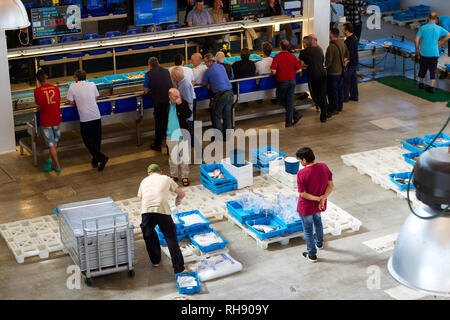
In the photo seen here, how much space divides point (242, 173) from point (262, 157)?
2.62 ft

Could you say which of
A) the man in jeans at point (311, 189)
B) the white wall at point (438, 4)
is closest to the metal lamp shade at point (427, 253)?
the man in jeans at point (311, 189)

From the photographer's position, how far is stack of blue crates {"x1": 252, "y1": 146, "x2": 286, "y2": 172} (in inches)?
396

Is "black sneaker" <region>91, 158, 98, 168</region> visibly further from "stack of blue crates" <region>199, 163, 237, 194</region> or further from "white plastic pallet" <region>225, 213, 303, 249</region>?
"white plastic pallet" <region>225, 213, 303, 249</region>

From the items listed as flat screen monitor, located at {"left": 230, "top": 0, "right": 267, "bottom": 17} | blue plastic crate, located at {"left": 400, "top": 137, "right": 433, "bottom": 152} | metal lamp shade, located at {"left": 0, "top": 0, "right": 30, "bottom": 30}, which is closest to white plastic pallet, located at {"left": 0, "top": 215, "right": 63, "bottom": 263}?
metal lamp shade, located at {"left": 0, "top": 0, "right": 30, "bottom": 30}

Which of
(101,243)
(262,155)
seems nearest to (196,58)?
(262,155)

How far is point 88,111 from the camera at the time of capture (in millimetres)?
10023

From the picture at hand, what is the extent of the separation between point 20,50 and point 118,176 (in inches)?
121

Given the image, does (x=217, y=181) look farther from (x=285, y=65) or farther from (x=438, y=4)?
(x=438, y=4)

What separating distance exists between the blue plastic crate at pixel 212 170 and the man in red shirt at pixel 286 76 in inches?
105

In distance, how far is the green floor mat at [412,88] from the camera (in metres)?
13.3

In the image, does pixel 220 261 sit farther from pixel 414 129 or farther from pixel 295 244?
pixel 414 129

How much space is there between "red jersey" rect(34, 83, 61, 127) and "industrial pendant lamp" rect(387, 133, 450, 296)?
7.89m

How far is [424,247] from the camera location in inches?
109
